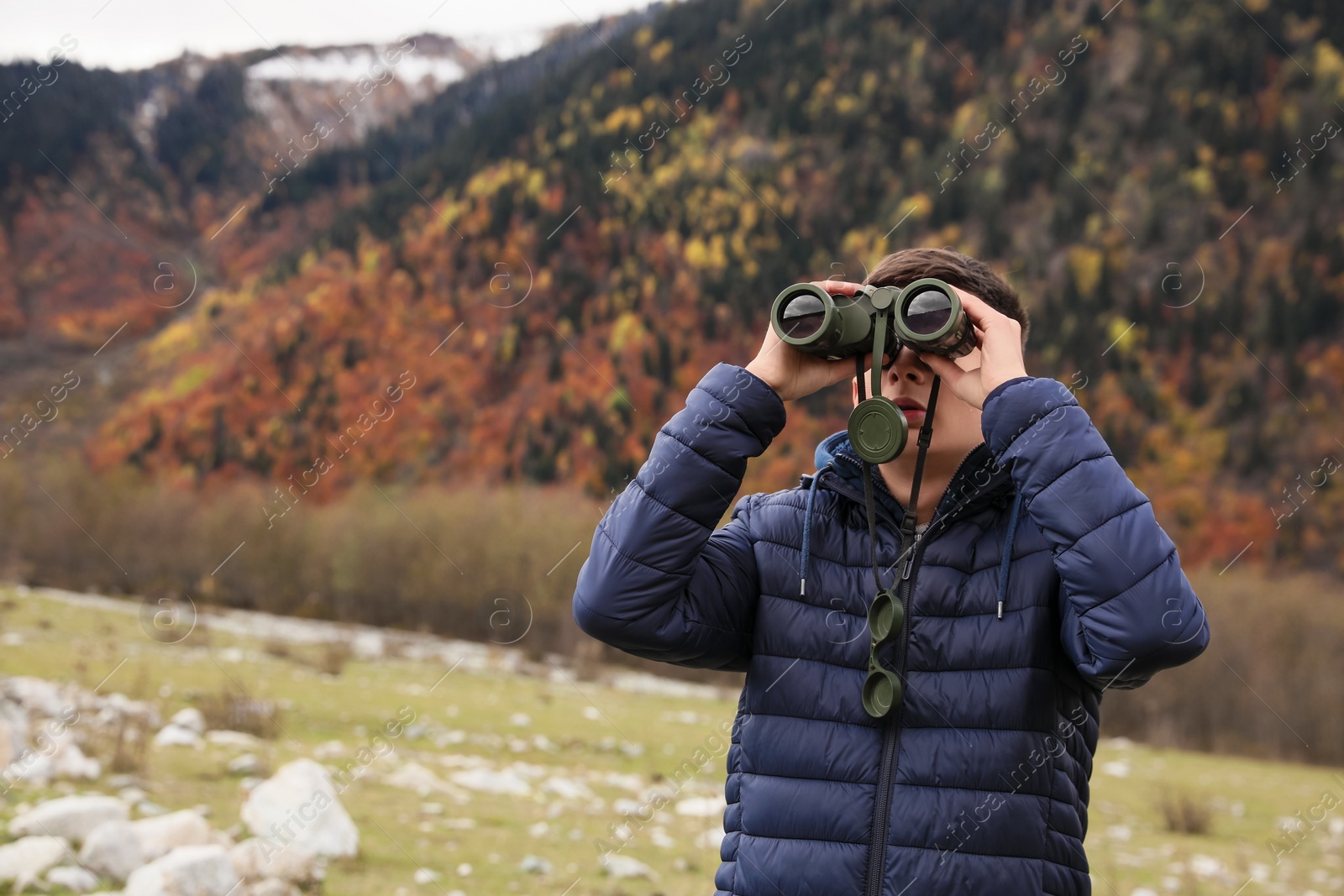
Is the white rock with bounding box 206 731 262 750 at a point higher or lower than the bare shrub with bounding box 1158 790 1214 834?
lower

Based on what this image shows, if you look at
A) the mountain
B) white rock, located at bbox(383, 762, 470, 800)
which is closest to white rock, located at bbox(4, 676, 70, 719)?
white rock, located at bbox(383, 762, 470, 800)

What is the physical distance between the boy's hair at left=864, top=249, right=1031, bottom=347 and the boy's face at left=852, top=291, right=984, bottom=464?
16 centimetres

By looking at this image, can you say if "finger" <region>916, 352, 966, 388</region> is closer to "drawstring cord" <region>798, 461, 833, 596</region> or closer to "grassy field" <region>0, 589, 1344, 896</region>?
"drawstring cord" <region>798, 461, 833, 596</region>

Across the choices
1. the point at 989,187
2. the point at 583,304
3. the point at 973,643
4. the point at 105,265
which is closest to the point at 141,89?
the point at 105,265

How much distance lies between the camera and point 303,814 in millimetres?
5664

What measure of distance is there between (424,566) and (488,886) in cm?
3001

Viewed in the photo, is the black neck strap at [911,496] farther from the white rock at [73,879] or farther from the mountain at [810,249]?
the mountain at [810,249]

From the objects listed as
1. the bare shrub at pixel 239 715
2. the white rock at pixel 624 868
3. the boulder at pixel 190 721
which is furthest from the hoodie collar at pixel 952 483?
the bare shrub at pixel 239 715

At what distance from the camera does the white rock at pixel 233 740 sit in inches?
320

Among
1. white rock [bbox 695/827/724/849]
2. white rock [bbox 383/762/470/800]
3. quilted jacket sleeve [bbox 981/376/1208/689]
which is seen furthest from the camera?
white rock [bbox 383/762/470/800]

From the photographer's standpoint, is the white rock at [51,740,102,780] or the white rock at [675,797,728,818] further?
the white rock at [675,797,728,818]

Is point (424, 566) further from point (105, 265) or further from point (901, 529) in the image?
point (105, 265)

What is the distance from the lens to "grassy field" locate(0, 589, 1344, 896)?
6.13 meters

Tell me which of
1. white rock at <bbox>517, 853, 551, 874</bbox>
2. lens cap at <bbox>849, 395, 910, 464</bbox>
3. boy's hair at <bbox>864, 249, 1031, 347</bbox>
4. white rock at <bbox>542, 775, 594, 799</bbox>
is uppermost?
boy's hair at <bbox>864, 249, 1031, 347</bbox>
